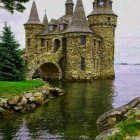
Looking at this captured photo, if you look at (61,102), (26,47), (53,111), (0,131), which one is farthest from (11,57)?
(26,47)

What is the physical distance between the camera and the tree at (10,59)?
117 feet

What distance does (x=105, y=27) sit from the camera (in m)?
61.4

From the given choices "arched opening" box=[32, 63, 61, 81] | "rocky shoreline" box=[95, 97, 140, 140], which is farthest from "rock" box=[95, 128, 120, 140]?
"arched opening" box=[32, 63, 61, 81]

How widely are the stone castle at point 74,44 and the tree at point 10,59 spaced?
48.4 ft

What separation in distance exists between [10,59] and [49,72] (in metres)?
23.6

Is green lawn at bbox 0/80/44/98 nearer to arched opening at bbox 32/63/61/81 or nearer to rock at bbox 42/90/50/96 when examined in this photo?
rock at bbox 42/90/50/96

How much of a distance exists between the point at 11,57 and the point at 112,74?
31.6m

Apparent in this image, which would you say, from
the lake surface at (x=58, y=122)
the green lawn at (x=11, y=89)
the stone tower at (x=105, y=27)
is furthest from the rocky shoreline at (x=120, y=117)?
the stone tower at (x=105, y=27)

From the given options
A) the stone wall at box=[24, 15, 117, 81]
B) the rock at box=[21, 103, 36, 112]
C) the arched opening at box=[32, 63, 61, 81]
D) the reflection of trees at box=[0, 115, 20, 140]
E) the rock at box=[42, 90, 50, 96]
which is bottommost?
the reflection of trees at box=[0, 115, 20, 140]

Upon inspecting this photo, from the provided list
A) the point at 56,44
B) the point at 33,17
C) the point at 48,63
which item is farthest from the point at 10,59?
the point at 33,17

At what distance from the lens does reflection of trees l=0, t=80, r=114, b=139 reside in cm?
1923

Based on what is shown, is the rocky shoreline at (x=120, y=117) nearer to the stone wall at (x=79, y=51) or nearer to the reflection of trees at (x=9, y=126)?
the reflection of trees at (x=9, y=126)

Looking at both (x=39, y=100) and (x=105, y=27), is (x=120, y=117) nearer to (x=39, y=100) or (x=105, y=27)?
(x=39, y=100)

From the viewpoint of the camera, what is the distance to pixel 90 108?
2758 cm
